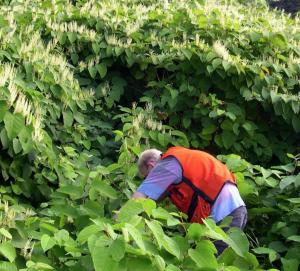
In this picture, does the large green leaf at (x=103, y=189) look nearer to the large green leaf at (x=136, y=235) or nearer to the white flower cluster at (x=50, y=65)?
the large green leaf at (x=136, y=235)

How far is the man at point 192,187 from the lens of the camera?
329 centimetres

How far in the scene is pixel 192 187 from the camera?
10.9 ft

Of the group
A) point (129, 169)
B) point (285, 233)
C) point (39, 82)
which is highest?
point (39, 82)

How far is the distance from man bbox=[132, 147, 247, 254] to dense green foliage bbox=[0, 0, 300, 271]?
0.64 ft

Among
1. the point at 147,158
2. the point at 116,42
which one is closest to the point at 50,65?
the point at 116,42

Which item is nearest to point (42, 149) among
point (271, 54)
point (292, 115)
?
point (292, 115)

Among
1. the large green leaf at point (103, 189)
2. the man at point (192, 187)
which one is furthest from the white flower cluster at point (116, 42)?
the large green leaf at point (103, 189)

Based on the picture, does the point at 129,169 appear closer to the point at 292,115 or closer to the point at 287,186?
the point at 287,186

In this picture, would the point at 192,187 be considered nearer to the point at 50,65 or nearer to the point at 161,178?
the point at 161,178

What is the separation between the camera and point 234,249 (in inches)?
103

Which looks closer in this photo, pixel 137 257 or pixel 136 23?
pixel 137 257

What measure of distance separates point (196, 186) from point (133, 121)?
77.5 inches

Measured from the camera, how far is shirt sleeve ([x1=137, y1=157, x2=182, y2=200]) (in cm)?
327

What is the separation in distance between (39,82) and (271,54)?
3.05 metres
